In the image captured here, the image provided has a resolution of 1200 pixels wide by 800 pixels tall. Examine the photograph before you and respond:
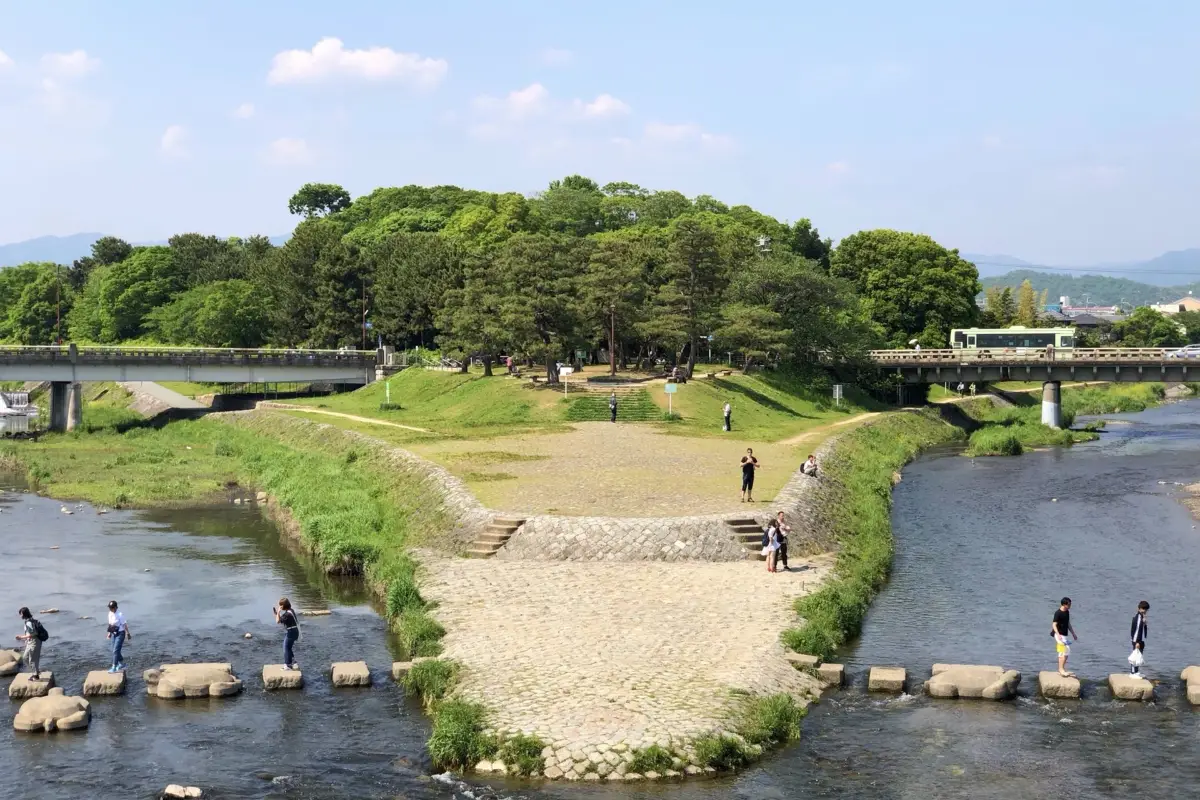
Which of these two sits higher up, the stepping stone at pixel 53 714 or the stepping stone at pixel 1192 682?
the stepping stone at pixel 1192 682

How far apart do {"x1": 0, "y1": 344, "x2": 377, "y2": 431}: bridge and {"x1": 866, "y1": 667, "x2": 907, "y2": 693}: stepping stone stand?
7332cm

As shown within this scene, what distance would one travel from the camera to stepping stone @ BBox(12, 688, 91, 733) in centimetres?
2580

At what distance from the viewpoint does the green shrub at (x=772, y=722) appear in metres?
24.8

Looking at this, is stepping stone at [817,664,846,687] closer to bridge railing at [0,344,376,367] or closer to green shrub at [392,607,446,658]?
green shrub at [392,607,446,658]

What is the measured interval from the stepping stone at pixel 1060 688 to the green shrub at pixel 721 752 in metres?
7.79

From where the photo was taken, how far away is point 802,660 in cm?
2941

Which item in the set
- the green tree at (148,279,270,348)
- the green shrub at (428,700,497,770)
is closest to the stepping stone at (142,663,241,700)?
the green shrub at (428,700,497,770)

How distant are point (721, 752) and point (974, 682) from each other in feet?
23.7

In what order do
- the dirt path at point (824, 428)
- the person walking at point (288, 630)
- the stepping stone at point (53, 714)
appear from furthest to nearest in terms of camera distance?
the dirt path at point (824, 428) → the person walking at point (288, 630) → the stepping stone at point (53, 714)

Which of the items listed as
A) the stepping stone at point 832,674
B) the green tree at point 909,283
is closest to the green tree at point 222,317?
the green tree at point 909,283

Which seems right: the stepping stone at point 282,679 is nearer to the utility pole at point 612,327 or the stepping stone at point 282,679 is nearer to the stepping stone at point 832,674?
the stepping stone at point 832,674

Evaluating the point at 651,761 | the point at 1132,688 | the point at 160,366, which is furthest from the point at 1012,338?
the point at 651,761

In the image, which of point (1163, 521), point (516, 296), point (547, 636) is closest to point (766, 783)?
point (547, 636)

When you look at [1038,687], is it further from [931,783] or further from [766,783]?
[766,783]
